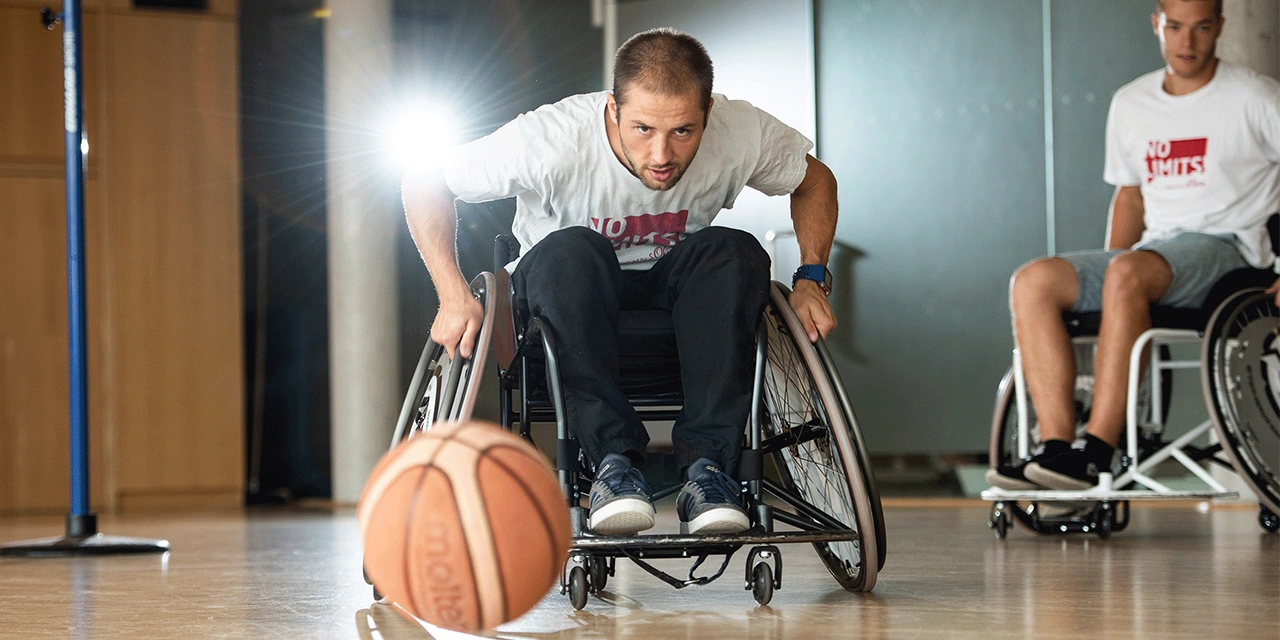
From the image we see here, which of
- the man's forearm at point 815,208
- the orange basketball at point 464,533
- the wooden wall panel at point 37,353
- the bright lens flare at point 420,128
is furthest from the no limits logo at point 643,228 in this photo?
the wooden wall panel at point 37,353

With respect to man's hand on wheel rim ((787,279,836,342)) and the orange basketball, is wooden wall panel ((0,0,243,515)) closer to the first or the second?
man's hand on wheel rim ((787,279,836,342))

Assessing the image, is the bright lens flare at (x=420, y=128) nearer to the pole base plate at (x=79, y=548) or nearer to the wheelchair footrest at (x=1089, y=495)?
the pole base plate at (x=79, y=548)

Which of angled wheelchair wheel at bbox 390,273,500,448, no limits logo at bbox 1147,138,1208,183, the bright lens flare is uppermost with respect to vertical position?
the bright lens flare

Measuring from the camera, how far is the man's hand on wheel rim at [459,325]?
6.06ft

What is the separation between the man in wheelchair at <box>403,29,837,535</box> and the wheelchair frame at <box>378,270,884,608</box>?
3 cm

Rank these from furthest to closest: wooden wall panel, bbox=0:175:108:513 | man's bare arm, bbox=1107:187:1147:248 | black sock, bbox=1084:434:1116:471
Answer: wooden wall panel, bbox=0:175:108:513
man's bare arm, bbox=1107:187:1147:248
black sock, bbox=1084:434:1116:471

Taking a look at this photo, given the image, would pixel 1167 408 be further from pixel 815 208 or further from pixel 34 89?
pixel 34 89

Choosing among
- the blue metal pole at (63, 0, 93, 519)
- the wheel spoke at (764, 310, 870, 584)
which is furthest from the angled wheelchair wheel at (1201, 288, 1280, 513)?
the blue metal pole at (63, 0, 93, 519)

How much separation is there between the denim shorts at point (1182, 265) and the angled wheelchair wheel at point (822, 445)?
1.05 meters

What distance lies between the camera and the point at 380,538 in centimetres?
137

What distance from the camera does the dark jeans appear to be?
183cm

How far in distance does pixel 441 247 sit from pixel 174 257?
11.9 feet

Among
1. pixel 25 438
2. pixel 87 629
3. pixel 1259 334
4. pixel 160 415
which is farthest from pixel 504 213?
pixel 87 629

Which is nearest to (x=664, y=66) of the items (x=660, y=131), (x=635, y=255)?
(x=660, y=131)
